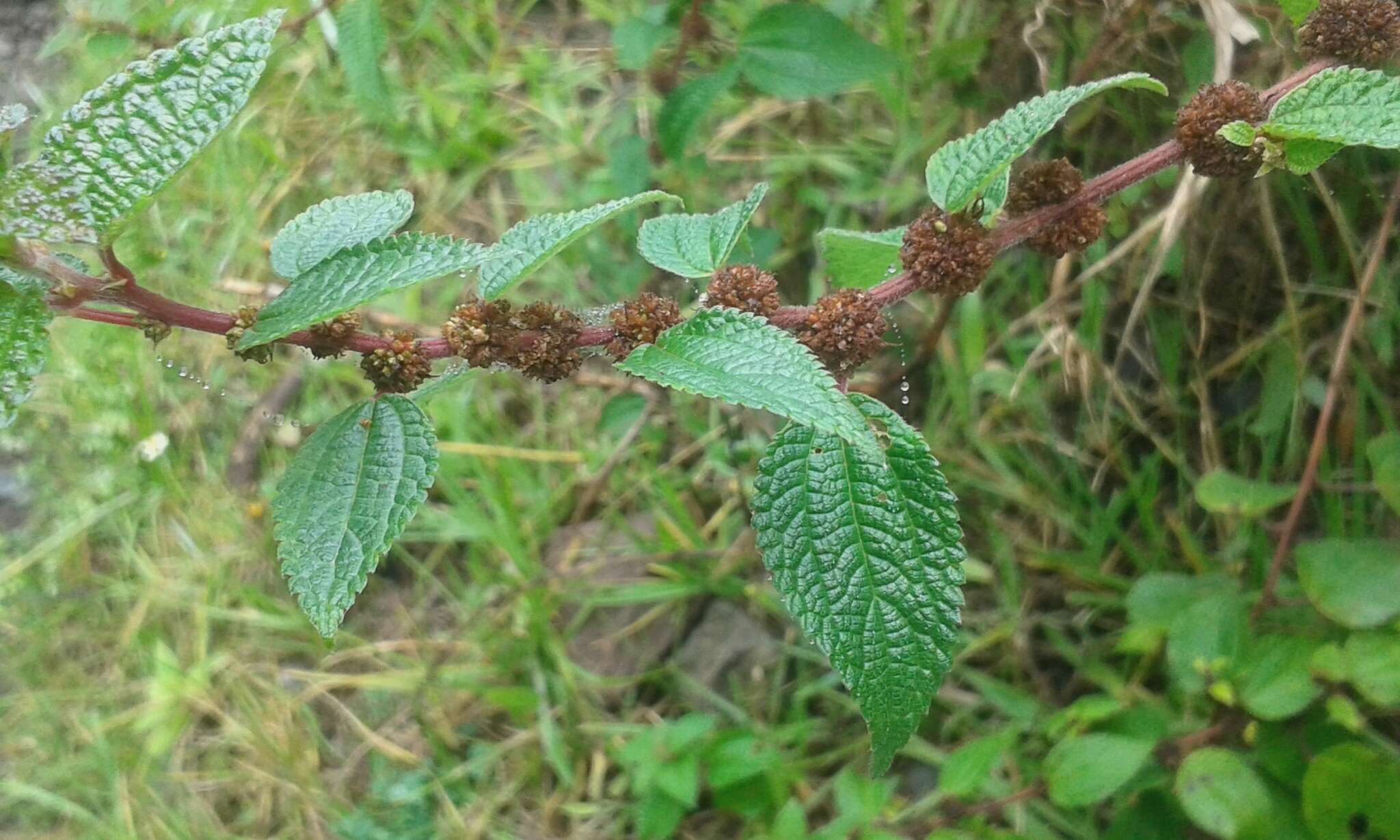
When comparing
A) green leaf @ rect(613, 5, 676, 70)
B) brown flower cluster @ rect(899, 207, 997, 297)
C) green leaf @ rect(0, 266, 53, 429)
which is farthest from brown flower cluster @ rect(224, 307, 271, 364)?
green leaf @ rect(613, 5, 676, 70)

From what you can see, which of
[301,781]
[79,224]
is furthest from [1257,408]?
[301,781]

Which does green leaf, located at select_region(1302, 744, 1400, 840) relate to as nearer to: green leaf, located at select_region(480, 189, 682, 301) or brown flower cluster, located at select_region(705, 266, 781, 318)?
brown flower cluster, located at select_region(705, 266, 781, 318)

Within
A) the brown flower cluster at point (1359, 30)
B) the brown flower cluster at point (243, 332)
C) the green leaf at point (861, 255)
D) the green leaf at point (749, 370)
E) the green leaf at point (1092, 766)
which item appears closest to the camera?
the green leaf at point (749, 370)

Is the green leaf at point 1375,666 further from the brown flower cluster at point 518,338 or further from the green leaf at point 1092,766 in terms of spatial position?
the brown flower cluster at point 518,338

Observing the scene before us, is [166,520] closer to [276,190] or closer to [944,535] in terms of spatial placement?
[276,190]

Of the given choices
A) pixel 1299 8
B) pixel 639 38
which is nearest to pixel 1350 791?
pixel 1299 8

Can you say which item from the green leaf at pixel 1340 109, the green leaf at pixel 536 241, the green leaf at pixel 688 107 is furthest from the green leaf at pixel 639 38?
the green leaf at pixel 1340 109
